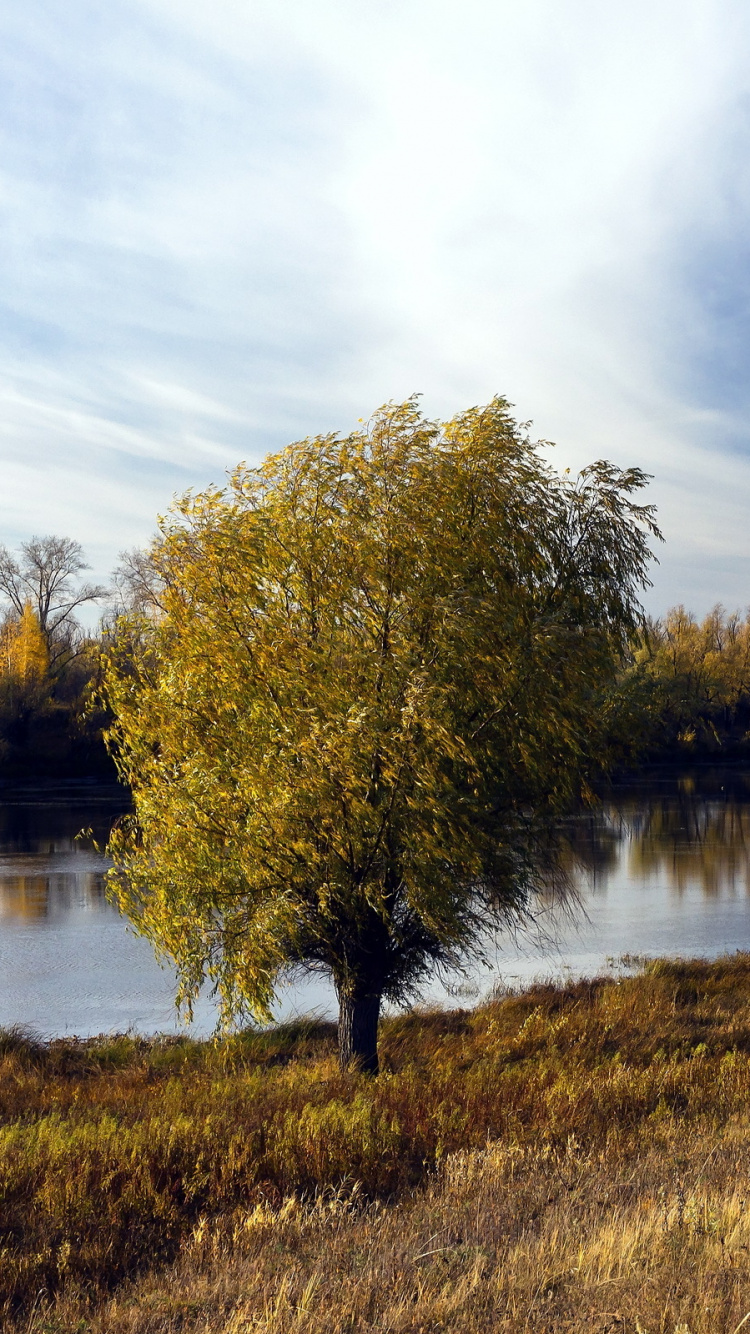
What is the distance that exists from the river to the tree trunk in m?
2.81

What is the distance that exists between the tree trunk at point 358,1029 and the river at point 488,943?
9.23ft

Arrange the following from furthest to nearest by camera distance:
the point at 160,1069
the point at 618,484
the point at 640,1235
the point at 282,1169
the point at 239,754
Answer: the point at 160,1069, the point at 618,484, the point at 239,754, the point at 282,1169, the point at 640,1235

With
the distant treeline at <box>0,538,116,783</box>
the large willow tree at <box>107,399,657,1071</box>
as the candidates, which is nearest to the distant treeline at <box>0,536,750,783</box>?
→ the distant treeline at <box>0,538,116,783</box>

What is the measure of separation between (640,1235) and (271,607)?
8.93m

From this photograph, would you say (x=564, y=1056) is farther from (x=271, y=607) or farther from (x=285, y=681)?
(x=271, y=607)

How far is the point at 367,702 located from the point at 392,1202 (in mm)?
5850

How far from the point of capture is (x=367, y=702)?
11.7m

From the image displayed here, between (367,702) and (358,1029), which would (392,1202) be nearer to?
(367,702)

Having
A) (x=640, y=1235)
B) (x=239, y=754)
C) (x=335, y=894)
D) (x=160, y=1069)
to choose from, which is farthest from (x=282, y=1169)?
(x=160, y=1069)

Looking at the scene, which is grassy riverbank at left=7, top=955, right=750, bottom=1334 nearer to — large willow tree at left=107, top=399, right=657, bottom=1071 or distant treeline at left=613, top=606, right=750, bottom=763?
large willow tree at left=107, top=399, right=657, bottom=1071

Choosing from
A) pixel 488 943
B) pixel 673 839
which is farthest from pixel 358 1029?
pixel 673 839

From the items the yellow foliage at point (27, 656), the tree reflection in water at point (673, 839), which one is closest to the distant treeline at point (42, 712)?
the yellow foliage at point (27, 656)

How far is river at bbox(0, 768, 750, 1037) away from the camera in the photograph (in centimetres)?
2044

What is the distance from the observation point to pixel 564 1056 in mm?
12891
